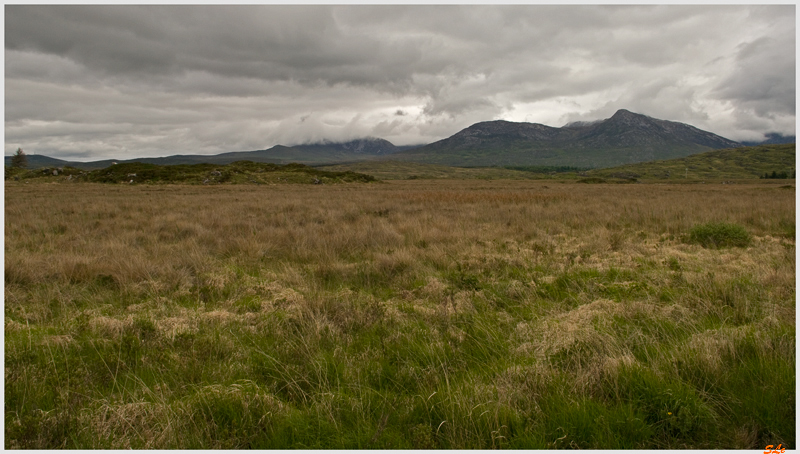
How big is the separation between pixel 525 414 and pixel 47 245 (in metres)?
12.1

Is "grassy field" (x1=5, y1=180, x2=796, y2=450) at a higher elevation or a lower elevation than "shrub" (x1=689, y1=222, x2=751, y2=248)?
lower

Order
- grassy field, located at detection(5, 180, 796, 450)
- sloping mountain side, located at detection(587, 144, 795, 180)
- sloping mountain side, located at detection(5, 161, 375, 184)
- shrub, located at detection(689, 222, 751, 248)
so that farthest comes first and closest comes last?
1. sloping mountain side, located at detection(587, 144, 795, 180)
2. sloping mountain side, located at detection(5, 161, 375, 184)
3. shrub, located at detection(689, 222, 751, 248)
4. grassy field, located at detection(5, 180, 796, 450)

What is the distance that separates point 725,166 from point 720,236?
19519 centimetres

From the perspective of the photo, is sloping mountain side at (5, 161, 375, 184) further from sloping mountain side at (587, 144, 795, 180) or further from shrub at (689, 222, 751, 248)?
sloping mountain side at (587, 144, 795, 180)

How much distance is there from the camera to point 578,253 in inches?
348

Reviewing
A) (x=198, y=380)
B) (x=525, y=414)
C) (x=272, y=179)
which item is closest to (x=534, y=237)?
(x=525, y=414)

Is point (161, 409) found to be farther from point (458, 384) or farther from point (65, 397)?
point (458, 384)

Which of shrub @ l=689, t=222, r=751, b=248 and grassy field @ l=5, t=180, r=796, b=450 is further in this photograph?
shrub @ l=689, t=222, r=751, b=248

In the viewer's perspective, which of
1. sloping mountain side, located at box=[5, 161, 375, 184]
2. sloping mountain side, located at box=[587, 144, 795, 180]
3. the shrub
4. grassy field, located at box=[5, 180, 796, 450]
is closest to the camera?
grassy field, located at box=[5, 180, 796, 450]

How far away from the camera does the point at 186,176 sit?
57.9 meters

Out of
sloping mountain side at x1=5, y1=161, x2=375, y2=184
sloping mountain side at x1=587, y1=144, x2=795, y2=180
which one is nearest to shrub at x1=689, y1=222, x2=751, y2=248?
sloping mountain side at x1=5, y1=161, x2=375, y2=184

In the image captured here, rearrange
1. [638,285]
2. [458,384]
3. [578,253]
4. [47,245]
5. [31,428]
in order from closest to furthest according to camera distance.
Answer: [31,428] → [458,384] → [638,285] → [578,253] → [47,245]

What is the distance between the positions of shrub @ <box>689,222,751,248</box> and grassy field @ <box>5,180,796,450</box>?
1.08 meters

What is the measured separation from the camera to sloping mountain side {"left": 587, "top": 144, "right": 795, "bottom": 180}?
445ft
